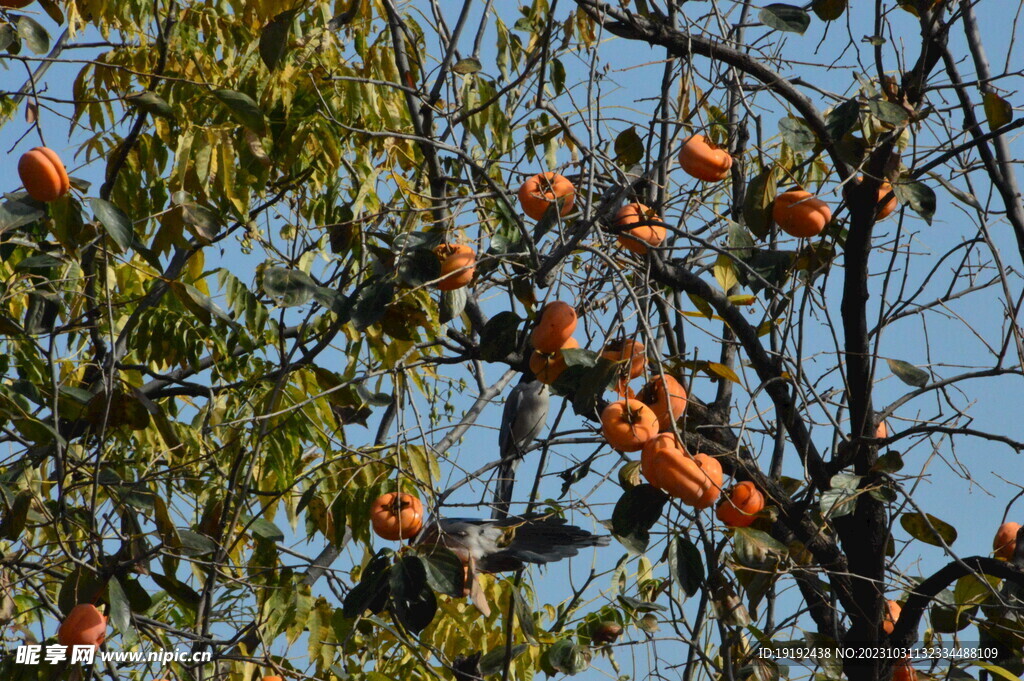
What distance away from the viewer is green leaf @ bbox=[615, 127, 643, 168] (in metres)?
2.28

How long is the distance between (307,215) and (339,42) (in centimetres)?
50

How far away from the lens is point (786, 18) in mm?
1953

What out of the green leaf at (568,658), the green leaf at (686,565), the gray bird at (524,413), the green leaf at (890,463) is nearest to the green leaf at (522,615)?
the green leaf at (568,658)

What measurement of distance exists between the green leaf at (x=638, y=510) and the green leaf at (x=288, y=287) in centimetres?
→ 66

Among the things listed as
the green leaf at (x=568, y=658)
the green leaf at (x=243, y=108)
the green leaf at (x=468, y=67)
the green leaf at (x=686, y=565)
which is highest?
the green leaf at (x=468, y=67)

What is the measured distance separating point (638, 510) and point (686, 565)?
156mm

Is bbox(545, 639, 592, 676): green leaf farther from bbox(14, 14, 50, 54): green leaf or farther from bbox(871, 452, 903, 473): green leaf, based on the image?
bbox(14, 14, 50, 54): green leaf

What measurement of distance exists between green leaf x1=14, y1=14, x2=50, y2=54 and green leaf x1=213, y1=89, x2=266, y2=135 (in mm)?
356

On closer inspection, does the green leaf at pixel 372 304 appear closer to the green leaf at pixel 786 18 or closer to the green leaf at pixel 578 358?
the green leaf at pixel 578 358

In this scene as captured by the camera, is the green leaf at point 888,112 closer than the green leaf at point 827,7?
Yes

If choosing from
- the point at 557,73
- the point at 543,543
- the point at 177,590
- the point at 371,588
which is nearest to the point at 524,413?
the point at 557,73

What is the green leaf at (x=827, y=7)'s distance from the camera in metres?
2.09

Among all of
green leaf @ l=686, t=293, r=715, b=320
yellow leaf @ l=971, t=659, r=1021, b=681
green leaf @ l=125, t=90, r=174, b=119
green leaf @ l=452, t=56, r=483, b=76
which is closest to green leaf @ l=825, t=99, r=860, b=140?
green leaf @ l=686, t=293, r=715, b=320

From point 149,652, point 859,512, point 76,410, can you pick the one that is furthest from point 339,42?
point 859,512
